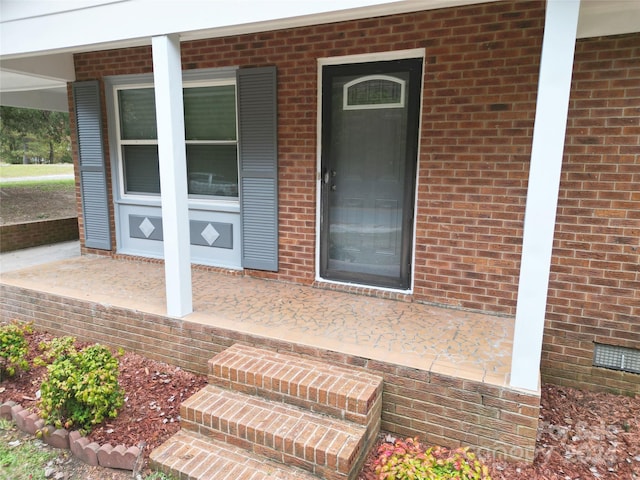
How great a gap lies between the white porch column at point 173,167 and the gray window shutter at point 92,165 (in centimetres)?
236

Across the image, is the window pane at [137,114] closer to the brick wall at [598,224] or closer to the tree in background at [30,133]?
the brick wall at [598,224]

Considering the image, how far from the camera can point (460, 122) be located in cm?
345

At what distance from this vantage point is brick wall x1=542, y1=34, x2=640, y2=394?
299 cm

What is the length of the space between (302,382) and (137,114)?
395 cm

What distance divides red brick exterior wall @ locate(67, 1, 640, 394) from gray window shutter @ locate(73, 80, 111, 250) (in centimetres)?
258

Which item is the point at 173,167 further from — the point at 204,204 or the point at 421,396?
the point at 421,396

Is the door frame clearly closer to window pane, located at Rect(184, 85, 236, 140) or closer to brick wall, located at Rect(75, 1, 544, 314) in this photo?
brick wall, located at Rect(75, 1, 544, 314)

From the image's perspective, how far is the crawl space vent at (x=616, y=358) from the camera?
3.18 meters

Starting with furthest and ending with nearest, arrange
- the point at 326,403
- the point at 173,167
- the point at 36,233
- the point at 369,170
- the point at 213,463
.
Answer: the point at 36,233 → the point at 369,170 → the point at 173,167 → the point at 326,403 → the point at 213,463

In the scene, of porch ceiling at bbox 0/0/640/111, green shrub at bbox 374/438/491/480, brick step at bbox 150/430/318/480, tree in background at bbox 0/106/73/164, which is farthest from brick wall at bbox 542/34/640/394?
tree in background at bbox 0/106/73/164

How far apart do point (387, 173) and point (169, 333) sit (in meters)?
2.33

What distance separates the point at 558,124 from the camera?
210 cm

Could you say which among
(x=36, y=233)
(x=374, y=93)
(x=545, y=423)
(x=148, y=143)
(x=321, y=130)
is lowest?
(x=545, y=423)

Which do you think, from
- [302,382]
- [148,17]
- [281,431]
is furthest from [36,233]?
[281,431]
